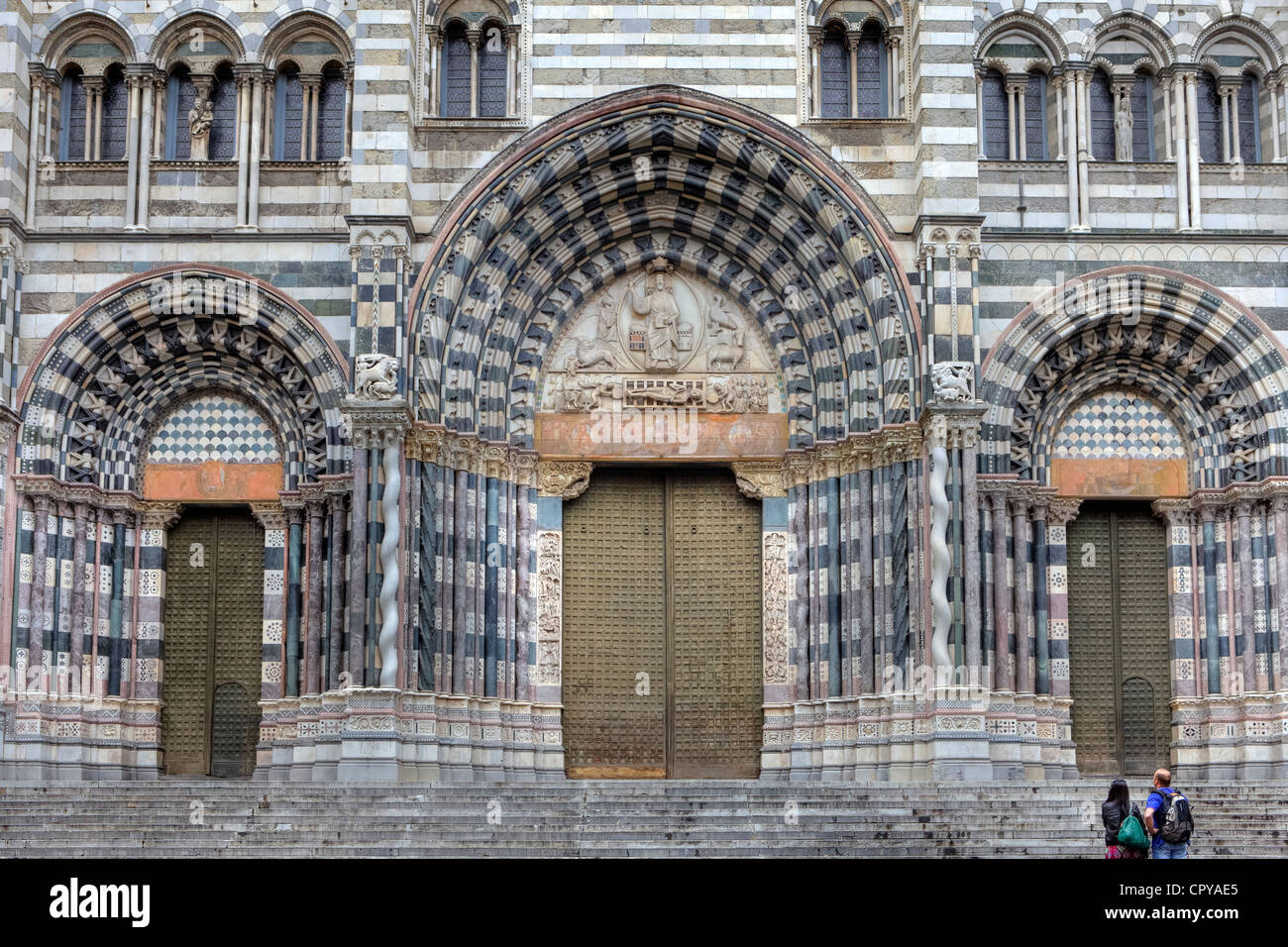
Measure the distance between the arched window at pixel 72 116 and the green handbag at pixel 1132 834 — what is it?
17877 millimetres

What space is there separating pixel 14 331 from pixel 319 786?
336 inches

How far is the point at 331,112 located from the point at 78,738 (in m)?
9.46

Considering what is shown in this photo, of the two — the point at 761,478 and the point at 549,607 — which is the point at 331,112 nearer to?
the point at 549,607

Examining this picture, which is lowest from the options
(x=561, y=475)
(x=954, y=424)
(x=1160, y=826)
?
(x=1160, y=826)

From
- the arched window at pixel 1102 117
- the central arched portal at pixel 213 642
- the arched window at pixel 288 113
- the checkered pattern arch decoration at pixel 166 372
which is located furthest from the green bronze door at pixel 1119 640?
the arched window at pixel 288 113

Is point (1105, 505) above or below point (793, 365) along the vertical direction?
below

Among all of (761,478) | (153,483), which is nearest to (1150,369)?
(761,478)

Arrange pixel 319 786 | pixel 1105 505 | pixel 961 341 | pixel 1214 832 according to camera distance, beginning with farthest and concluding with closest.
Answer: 1. pixel 1105 505
2. pixel 961 341
3. pixel 319 786
4. pixel 1214 832

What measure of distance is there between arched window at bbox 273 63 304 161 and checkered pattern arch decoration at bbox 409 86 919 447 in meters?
2.81

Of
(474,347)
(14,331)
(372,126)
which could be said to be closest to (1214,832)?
(474,347)

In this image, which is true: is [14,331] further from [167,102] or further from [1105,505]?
[1105,505]

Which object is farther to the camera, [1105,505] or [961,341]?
[1105,505]

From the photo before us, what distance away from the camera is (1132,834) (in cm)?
1592

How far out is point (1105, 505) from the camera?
87.9 feet
